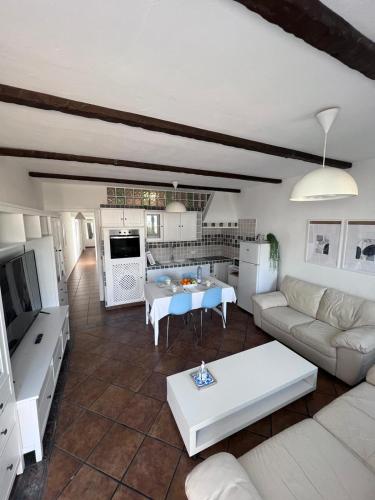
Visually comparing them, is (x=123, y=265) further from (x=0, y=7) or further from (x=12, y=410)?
(x=0, y=7)

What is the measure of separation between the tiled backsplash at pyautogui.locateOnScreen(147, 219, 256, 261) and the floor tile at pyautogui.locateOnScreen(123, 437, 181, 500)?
3.59 m

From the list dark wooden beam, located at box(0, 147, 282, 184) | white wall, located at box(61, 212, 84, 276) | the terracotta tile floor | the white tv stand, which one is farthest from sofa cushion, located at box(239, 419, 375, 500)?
white wall, located at box(61, 212, 84, 276)

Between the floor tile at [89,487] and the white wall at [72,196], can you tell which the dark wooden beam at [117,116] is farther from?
the white wall at [72,196]

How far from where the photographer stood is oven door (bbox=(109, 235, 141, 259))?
398 centimetres

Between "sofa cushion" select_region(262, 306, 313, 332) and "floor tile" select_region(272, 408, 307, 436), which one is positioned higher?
"sofa cushion" select_region(262, 306, 313, 332)

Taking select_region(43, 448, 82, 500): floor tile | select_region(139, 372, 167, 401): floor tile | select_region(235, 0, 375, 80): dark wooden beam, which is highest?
select_region(235, 0, 375, 80): dark wooden beam

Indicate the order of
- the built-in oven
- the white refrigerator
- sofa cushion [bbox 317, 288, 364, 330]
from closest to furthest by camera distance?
sofa cushion [bbox 317, 288, 364, 330] < the white refrigerator < the built-in oven

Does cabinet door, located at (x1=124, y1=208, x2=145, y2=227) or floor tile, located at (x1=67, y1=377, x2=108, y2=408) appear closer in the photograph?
floor tile, located at (x1=67, y1=377, x2=108, y2=408)

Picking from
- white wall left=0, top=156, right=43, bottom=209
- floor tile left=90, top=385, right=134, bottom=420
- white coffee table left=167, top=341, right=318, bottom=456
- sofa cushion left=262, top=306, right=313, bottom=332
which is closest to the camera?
white coffee table left=167, top=341, right=318, bottom=456

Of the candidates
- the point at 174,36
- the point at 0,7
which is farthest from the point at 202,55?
the point at 0,7

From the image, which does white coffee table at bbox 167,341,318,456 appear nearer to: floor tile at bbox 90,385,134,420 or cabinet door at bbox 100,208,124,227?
floor tile at bbox 90,385,134,420

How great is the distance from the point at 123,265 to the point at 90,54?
347 cm

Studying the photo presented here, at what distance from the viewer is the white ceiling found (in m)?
0.75

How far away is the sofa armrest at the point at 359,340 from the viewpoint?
2.04 meters
